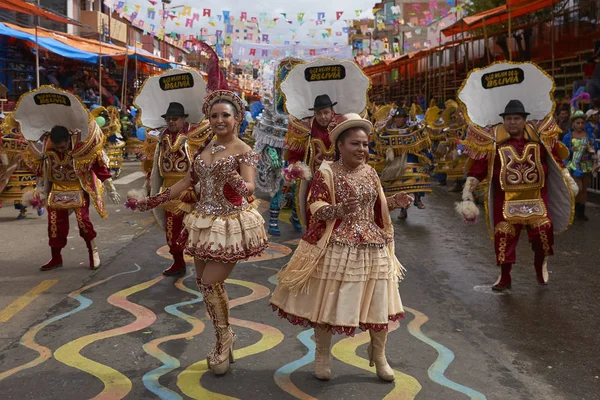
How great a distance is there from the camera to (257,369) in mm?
4516

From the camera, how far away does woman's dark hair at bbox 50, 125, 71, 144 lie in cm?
746

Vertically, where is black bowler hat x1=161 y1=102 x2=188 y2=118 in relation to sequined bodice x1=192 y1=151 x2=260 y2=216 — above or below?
above

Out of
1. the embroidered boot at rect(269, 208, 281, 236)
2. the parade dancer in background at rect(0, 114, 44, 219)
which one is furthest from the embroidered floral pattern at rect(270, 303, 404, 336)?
the parade dancer in background at rect(0, 114, 44, 219)

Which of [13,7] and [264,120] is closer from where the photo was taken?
[264,120]

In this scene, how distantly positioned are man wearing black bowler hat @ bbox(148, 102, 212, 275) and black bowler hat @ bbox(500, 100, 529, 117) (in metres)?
3.09

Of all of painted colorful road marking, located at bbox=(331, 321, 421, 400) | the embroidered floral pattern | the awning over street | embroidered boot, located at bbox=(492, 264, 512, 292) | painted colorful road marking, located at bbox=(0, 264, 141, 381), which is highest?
the awning over street

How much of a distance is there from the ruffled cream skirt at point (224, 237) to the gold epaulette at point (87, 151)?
3396 mm

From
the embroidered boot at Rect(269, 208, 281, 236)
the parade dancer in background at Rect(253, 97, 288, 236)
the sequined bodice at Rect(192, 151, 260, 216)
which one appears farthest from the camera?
the parade dancer in background at Rect(253, 97, 288, 236)

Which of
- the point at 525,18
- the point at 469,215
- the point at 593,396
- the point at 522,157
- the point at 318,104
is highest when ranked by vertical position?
the point at 525,18

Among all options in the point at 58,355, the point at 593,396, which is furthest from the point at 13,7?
the point at 593,396

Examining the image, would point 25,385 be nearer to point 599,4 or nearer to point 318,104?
point 318,104

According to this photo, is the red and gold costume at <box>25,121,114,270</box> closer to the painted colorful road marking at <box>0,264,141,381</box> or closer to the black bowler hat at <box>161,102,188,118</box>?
the painted colorful road marking at <box>0,264,141,381</box>

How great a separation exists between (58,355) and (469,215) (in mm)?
3852

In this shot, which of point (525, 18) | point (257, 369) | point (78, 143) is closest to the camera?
point (257, 369)
